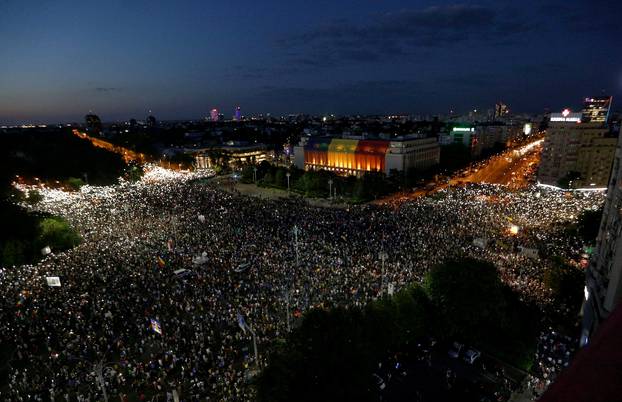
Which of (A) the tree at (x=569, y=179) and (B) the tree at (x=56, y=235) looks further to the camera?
(A) the tree at (x=569, y=179)

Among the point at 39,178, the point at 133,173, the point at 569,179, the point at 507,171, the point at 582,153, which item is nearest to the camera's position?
the point at 39,178

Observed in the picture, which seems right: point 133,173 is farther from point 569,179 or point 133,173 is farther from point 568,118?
point 568,118

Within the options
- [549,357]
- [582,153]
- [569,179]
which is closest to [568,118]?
[582,153]

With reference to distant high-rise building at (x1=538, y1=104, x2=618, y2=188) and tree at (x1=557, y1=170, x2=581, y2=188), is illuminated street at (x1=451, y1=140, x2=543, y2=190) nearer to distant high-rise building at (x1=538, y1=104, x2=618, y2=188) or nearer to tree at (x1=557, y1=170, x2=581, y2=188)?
tree at (x1=557, y1=170, x2=581, y2=188)

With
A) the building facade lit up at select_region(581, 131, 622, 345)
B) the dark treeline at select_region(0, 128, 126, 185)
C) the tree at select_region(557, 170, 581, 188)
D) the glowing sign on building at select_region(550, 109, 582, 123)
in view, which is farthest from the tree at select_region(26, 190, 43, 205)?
the glowing sign on building at select_region(550, 109, 582, 123)

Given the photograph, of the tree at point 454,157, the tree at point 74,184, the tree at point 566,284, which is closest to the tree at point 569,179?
the tree at point 454,157

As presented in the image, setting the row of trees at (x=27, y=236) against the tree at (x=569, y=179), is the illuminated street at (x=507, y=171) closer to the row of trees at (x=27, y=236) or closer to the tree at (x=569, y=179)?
the tree at (x=569, y=179)

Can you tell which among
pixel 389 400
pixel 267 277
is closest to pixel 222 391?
pixel 389 400
